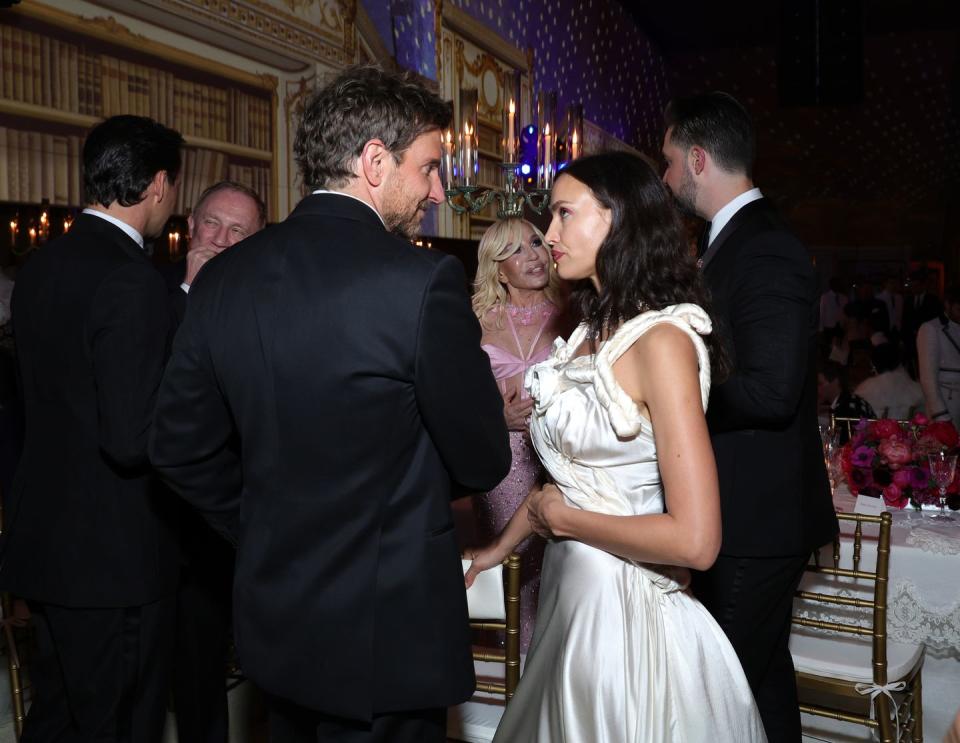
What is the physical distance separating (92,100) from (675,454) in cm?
346

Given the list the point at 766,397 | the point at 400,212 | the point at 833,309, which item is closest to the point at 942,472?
the point at 766,397

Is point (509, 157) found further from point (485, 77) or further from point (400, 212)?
point (485, 77)

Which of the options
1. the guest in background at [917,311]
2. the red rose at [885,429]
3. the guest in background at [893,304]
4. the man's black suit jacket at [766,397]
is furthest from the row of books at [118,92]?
the guest in background at [893,304]

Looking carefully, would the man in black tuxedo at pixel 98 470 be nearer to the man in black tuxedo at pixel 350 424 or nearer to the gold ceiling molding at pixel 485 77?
the man in black tuxedo at pixel 350 424

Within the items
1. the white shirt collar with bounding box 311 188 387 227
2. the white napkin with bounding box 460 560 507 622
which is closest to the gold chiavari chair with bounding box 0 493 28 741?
the white napkin with bounding box 460 560 507 622

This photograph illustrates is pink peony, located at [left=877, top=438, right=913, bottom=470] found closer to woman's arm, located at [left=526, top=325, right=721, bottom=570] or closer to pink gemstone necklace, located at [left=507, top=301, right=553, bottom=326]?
pink gemstone necklace, located at [left=507, top=301, right=553, bottom=326]

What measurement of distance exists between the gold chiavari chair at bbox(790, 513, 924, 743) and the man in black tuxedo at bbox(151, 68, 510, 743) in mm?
1451

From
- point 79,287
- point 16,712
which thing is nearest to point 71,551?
point 79,287

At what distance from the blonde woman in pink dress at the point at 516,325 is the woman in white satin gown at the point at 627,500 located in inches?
72.3

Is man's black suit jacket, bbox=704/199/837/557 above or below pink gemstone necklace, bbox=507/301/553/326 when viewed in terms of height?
below

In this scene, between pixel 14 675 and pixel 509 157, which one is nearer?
pixel 14 675

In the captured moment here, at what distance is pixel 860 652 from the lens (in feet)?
8.87

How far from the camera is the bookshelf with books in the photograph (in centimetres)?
358

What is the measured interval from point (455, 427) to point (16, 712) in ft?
6.16
